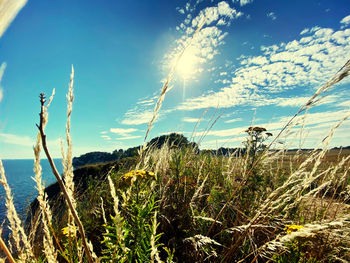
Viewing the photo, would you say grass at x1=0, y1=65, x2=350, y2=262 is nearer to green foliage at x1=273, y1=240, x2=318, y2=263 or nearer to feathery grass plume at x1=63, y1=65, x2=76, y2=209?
green foliage at x1=273, y1=240, x2=318, y2=263

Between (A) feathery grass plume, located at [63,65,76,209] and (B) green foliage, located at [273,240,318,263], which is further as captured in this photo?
(B) green foliage, located at [273,240,318,263]

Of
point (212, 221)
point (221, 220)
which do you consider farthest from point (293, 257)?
point (221, 220)

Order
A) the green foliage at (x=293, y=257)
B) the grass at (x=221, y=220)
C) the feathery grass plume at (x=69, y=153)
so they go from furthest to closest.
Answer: the green foliage at (x=293, y=257), the grass at (x=221, y=220), the feathery grass plume at (x=69, y=153)

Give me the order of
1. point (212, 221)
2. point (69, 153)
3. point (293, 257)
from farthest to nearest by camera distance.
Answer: point (212, 221) < point (293, 257) < point (69, 153)

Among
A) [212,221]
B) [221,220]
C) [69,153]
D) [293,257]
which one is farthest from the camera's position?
[221,220]

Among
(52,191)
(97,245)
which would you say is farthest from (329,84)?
(52,191)

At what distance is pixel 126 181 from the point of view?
1499 mm

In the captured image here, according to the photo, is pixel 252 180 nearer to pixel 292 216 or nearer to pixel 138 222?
pixel 292 216

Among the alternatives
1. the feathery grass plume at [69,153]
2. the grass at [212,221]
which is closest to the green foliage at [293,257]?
the grass at [212,221]

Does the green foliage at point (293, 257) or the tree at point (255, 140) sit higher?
the tree at point (255, 140)

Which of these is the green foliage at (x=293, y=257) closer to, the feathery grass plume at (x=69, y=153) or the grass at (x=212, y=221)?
the grass at (x=212, y=221)

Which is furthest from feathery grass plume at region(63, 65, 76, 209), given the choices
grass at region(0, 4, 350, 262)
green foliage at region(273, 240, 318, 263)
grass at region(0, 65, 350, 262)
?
green foliage at region(273, 240, 318, 263)

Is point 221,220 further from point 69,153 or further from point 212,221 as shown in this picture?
point 69,153

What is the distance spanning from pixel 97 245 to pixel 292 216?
8.46 ft
